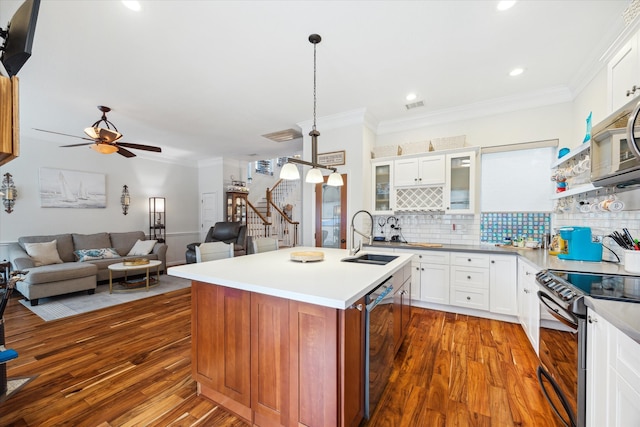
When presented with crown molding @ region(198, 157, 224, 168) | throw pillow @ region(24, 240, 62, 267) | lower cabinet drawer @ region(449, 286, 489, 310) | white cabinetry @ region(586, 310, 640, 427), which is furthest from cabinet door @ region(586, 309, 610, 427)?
crown molding @ region(198, 157, 224, 168)

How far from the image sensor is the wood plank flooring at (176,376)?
174 centimetres

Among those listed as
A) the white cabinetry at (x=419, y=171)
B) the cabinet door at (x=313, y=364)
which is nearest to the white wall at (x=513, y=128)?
the white cabinetry at (x=419, y=171)

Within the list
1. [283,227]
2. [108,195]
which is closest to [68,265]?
[108,195]

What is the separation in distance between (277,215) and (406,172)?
→ 17.2 ft

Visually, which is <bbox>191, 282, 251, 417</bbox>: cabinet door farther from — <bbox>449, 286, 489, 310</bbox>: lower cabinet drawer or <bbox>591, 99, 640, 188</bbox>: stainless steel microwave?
<bbox>449, 286, 489, 310</bbox>: lower cabinet drawer

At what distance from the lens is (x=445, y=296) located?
3.49 meters

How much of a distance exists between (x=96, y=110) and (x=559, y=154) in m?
6.19

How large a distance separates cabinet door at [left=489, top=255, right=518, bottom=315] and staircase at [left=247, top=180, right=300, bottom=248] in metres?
5.33

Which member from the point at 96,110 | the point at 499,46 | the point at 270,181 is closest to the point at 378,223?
the point at 499,46

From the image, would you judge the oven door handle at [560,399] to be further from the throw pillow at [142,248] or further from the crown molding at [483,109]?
the throw pillow at [142,248]

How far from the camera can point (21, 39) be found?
831 mm

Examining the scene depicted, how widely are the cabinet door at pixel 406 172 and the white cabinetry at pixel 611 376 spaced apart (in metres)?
2.69

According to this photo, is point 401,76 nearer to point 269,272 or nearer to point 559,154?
point 559,154

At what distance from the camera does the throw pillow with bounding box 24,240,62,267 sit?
14.0 feet
